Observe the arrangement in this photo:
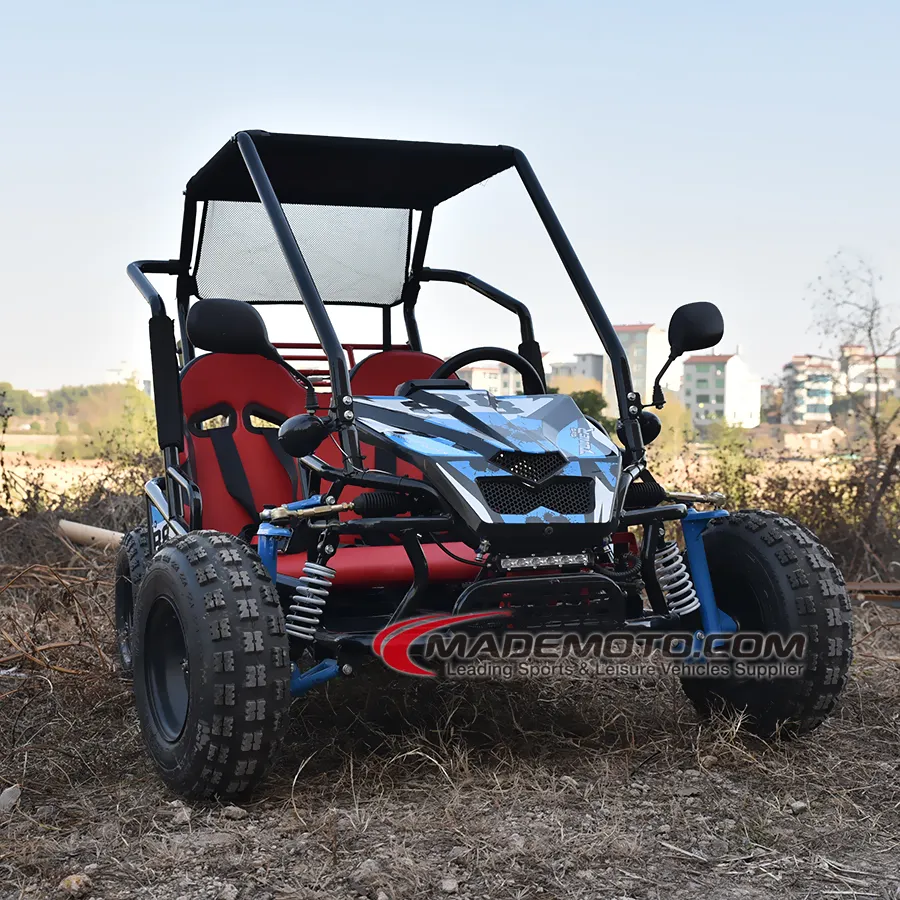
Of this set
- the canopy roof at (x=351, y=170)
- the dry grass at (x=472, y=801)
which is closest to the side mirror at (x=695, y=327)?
the canopy roof at (x=351, y=170)

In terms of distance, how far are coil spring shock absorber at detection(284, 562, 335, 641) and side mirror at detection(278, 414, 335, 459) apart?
0.37 metres

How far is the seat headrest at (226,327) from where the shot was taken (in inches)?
143

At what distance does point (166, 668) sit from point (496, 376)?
1.89 metres

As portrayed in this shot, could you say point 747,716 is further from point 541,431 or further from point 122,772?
point 122,772

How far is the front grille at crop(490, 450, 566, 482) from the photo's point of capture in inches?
Answer: 147

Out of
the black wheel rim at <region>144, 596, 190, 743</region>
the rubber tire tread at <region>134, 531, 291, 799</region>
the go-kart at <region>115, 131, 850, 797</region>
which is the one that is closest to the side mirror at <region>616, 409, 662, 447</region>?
the go-kart at <region>115, 131, 850, 797</region>

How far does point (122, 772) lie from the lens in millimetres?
4074

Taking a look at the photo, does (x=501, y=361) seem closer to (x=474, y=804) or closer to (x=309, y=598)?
(x=309, y=598)

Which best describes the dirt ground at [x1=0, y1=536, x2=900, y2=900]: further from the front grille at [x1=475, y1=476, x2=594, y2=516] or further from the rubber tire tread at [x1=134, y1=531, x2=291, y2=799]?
the front grille at [x1=475, y1=476, x2=594, y2=516]

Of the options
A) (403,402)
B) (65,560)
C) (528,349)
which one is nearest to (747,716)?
(403,402)

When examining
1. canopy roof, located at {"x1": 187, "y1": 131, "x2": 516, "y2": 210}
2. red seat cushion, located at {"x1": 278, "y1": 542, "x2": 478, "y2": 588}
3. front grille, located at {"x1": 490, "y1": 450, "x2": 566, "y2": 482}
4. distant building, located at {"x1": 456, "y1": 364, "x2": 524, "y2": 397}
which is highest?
canopy roof, located at {"x1": 187, "y1": 131, "x2": 516, "y2": 210}

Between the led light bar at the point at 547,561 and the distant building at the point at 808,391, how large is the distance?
21.2 ft

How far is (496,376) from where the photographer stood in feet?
16.7

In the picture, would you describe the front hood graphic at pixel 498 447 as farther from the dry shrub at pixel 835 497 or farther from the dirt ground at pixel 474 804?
the dry shrub at pixel 835 497
